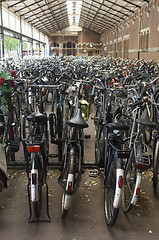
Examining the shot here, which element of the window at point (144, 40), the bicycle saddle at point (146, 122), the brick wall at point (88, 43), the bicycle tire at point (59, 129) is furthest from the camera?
the brick wall at point (88, 43)

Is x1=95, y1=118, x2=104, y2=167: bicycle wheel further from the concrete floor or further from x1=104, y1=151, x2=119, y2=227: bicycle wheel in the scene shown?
x1=104, y1=151, x2=119, y2=227: bicycle wheel

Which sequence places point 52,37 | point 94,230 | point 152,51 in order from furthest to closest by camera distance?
A: point 52,37 < point 152,51 < point 94,230

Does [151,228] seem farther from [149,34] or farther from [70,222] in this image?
[149,34]

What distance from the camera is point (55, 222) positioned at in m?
2.40

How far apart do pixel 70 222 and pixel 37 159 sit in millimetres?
662

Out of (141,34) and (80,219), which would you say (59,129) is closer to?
(80,219)

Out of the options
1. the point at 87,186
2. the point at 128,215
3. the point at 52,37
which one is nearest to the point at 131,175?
the point at 128,215

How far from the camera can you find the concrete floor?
7.36 ft

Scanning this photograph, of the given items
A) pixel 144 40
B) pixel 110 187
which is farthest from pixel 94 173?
pixel 144 40

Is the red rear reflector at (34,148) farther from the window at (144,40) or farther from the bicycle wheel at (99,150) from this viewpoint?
the window at (144,40)

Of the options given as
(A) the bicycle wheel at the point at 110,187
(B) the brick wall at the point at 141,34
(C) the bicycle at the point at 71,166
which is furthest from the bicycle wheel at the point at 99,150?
(B) the brick wall at the point at 141,34

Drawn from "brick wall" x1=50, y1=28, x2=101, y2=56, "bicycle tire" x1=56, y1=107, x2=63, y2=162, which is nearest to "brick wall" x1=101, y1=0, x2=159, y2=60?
"bicycle tire" x1=56, y1=107, x2=63, y2=162

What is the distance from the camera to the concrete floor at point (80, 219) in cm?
224

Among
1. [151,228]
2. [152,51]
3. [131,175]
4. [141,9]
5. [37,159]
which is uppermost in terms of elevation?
[141,9]
